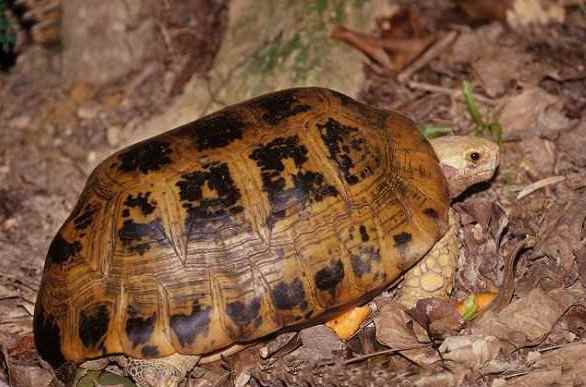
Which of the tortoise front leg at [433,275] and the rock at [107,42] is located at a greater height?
the rock at [107,42]

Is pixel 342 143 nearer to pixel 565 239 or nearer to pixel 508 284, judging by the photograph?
pixel 508 284

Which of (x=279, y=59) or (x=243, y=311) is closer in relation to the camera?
(x=243, y=311)

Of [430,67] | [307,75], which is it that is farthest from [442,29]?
[307,75]

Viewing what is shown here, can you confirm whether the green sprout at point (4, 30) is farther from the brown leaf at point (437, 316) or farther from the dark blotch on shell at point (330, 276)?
the brown leaf at point (437, 316)


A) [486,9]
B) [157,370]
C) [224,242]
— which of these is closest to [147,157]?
[224,242]

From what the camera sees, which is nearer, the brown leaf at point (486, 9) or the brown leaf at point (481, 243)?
the brown leaf at point (481, 243)

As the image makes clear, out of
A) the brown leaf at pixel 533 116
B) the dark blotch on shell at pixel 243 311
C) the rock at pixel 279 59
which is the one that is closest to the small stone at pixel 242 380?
the dark blotch on shell at pixel 243 311

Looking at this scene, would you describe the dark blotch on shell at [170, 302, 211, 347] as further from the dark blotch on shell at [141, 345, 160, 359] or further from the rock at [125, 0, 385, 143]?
the rock at [125, 0, 385, 143]
